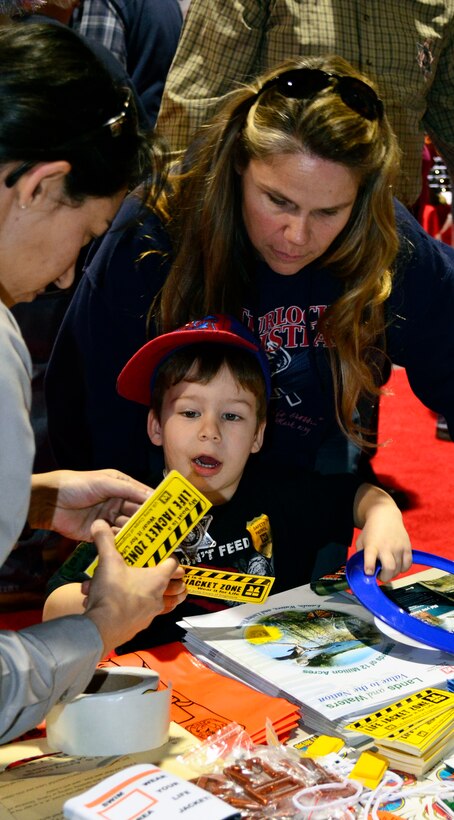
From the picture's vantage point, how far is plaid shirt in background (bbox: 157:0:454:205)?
2.65 meters

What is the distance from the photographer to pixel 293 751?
1.16 meters

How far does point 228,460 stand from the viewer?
70.5 inches

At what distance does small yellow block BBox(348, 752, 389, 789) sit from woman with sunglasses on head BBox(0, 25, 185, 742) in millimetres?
288

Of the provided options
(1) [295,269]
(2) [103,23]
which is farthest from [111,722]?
(2) [103,23]

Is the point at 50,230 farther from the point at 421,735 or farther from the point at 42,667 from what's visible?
the point at 421,735

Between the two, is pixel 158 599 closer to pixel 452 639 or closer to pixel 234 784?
pixel 234 784

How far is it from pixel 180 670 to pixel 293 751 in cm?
27

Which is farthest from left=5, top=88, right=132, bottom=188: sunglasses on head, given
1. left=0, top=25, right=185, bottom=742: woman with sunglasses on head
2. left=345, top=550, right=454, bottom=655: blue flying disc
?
left=345, top=550, right=454, bottom=655: blue flying disc

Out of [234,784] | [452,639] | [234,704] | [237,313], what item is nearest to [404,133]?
[237,313]

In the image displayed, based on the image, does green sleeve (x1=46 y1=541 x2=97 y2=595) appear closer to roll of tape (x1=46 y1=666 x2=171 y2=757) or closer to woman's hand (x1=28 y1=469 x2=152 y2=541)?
woman's hand (x1=28 y1=469 x2=152 y2=541)

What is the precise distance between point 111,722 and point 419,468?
310 centimetres

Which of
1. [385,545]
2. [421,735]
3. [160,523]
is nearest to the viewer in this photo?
[421,735]

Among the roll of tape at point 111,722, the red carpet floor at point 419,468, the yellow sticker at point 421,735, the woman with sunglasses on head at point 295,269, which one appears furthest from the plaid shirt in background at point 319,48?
the roll of tape at point 111,722

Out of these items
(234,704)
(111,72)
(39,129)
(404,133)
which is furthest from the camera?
(404,133)
